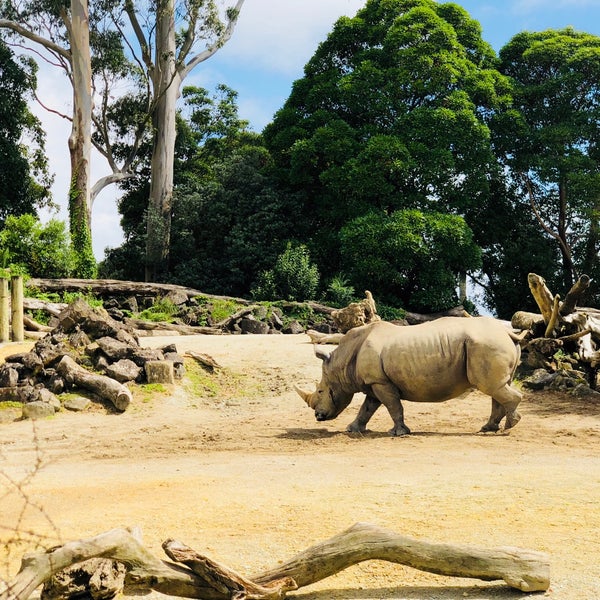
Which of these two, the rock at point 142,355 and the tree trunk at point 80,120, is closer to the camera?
the rock at point 142,355

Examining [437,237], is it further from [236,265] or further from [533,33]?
[533,33]

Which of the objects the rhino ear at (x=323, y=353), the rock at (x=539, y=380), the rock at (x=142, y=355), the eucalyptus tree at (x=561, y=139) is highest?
the eucalyptus tree at (x=561, y=139)

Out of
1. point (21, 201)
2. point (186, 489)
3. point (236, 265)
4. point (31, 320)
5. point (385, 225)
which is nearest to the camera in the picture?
point (186, 489)

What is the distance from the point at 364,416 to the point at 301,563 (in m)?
7.04

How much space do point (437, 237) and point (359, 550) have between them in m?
26.3

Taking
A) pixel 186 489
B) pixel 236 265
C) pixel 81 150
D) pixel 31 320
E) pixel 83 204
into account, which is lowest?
pixel 186 489

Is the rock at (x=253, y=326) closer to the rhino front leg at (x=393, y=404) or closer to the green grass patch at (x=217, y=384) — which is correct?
the green grass patch at (x=217, y=384)

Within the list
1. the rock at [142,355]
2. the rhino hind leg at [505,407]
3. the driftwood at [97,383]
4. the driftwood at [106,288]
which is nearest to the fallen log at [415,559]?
A: the rhino hind leg at [505,407]

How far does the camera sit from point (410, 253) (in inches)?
1206

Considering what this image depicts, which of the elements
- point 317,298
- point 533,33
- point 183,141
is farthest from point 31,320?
point 533,33

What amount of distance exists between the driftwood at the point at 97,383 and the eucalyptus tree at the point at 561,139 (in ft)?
79.6

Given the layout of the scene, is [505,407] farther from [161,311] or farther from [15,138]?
[15,138]

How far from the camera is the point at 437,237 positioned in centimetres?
3102

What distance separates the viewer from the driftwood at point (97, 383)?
14.6 m
